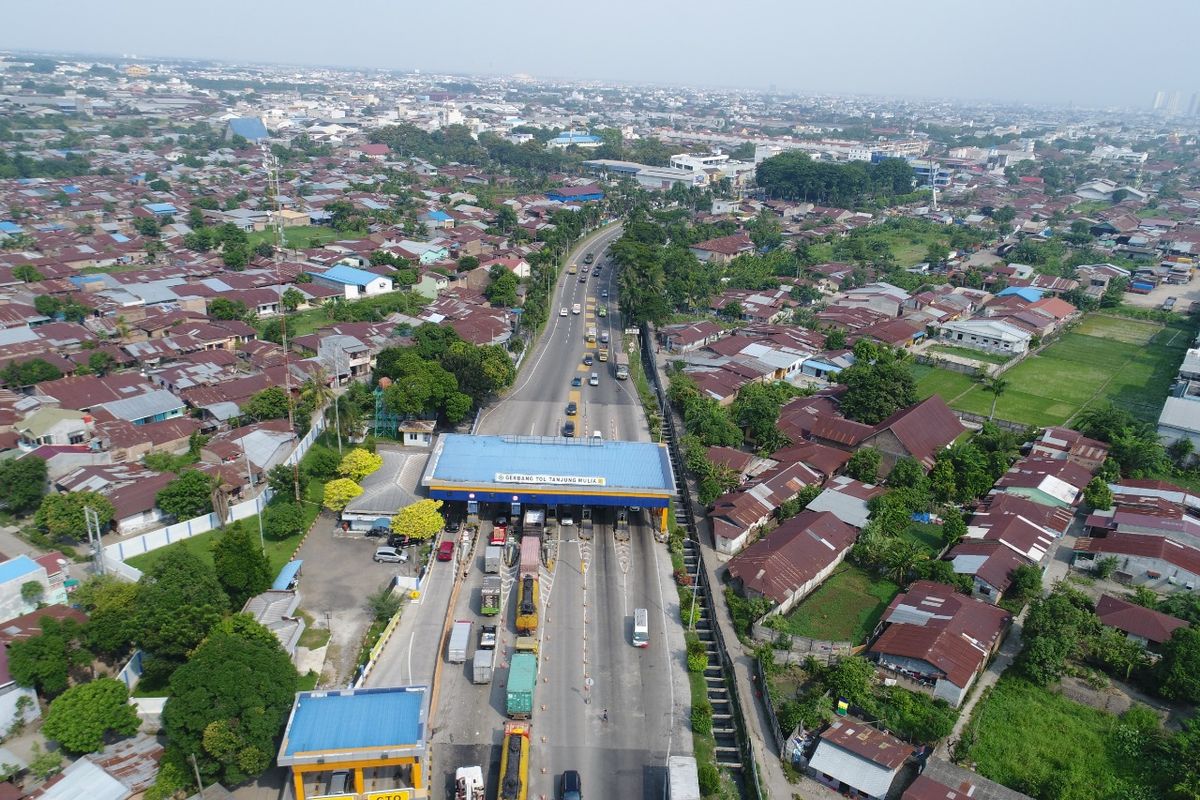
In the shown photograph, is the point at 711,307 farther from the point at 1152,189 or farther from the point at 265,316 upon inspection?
the point at 1152,189

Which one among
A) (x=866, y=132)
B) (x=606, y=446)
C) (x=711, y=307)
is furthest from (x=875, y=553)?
(x=866, y=132)

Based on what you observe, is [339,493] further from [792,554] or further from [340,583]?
[792,554]

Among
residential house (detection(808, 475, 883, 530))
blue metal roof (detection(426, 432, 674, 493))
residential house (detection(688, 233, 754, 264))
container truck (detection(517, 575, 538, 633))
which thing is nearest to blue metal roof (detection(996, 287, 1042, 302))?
residential house (detection(688, 233, 754, 264))

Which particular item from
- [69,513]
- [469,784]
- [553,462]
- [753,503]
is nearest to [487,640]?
[469,784]

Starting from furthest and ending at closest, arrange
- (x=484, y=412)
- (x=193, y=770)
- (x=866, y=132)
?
1. (x=866, y=132)
2. (x=484, y=412)
3. (x=193, y=770)

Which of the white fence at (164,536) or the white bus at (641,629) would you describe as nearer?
the white bus at (641,629)

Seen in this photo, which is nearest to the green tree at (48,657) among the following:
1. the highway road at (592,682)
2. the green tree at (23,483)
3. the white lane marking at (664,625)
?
the highway road at (592,682)

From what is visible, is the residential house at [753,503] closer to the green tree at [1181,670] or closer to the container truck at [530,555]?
the container truck at [530,555]
